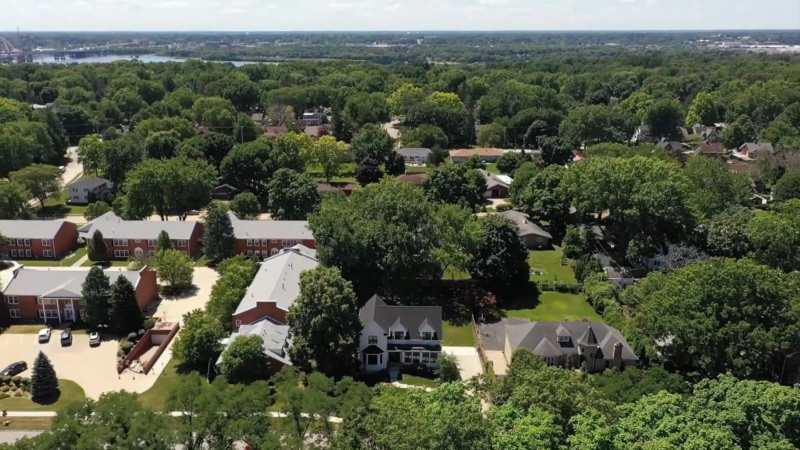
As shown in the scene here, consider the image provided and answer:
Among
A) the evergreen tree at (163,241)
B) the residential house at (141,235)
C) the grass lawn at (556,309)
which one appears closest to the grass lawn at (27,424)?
the evergreen tree at (163,241)

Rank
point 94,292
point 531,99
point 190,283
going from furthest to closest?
point 531,99, point 190,283, point 94,292

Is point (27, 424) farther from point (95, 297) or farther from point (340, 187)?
point (340, 187)

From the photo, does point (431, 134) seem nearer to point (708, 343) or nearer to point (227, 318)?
point (227, 318)

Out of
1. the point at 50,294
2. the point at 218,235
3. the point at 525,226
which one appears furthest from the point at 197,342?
the point at 525,226

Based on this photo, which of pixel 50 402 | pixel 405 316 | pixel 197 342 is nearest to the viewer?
pixel 50 402

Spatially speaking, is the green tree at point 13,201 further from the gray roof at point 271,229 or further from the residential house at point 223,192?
the gray roof at point 271,229

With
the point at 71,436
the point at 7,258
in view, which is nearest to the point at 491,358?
the point at 71,436
